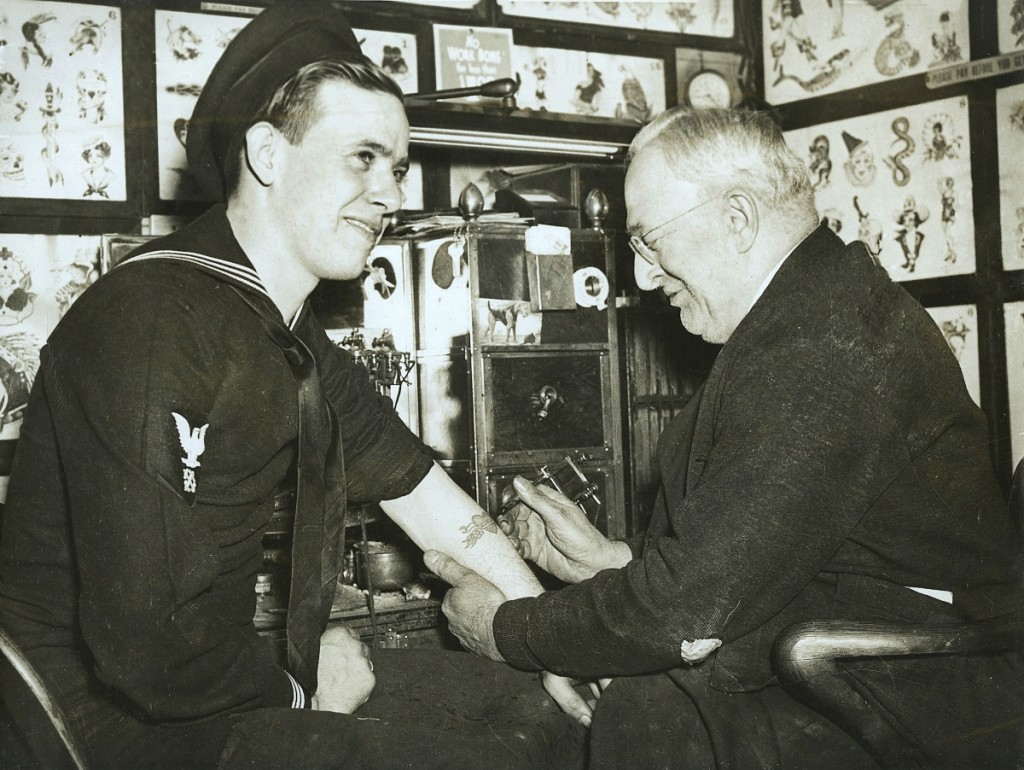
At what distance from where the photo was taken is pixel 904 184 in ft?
11.9

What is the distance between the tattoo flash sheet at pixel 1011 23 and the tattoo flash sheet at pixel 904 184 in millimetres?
233

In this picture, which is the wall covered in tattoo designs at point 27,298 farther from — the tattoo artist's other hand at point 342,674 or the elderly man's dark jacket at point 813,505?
the elderly man's dark jacket at point 813,505

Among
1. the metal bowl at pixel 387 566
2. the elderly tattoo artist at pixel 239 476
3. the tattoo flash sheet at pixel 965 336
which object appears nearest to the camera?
the elderly tattoo artist at pixel 239 476

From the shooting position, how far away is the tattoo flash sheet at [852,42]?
3533 mm

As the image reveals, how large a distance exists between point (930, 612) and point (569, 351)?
171 cm

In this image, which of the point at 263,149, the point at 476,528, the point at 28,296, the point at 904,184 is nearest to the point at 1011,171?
the point at 904,184

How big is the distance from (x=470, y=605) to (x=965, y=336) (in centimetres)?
251

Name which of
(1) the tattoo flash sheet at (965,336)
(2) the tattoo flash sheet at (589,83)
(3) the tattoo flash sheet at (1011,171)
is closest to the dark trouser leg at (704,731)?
(1) the tattoo flash sheet at (965,336)

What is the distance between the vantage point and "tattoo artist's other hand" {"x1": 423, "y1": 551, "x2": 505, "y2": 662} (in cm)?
180

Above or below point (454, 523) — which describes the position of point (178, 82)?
above

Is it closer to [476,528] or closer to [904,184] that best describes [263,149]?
[476,528]

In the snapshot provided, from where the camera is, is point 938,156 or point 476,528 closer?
point 476,528

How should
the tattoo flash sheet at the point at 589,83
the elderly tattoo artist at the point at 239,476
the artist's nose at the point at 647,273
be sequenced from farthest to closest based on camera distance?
the tattoo flash sheet at the point at 589,83 < the artist's nose at the point at 647,273 < the elderly tattoo artist at the point at 239,476

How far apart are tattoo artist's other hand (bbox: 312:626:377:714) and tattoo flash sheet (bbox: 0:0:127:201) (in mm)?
2030
